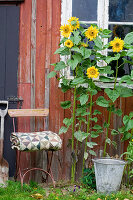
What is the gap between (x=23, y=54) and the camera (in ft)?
15.3

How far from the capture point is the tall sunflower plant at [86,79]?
159 inches

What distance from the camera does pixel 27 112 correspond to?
445cm

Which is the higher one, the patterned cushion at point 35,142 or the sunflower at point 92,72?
the sunflower at point 92,72

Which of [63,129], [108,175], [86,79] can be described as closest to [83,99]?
[86,79]

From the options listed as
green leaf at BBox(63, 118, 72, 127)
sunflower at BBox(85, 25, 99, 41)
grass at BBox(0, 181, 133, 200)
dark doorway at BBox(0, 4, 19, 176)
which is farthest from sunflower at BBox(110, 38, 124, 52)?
grass at BBox(0, 181, 133, 200)

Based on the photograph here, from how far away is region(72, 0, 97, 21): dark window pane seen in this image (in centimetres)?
466

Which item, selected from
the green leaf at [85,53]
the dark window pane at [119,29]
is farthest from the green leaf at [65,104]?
the dark window pane at [119,29]

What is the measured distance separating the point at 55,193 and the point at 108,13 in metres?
2.41

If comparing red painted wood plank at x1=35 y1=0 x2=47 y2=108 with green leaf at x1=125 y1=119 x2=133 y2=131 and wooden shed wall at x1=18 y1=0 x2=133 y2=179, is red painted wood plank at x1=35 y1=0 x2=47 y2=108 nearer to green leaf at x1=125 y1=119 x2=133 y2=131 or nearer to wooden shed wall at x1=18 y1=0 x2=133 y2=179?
wooden shed wall at x1=18 y1=0 x2=133 y2=179

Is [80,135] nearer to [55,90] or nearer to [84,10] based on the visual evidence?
[55,90]

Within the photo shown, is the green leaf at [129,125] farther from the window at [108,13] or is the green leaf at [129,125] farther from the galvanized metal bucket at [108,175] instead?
the window at [108,13]

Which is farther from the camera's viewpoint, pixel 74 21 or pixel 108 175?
pixel 74 21

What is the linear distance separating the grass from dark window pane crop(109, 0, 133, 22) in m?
2.23

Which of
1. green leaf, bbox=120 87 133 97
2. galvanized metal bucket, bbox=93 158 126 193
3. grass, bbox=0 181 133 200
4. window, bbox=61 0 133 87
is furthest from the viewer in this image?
window, bbox=61 0 133 87
